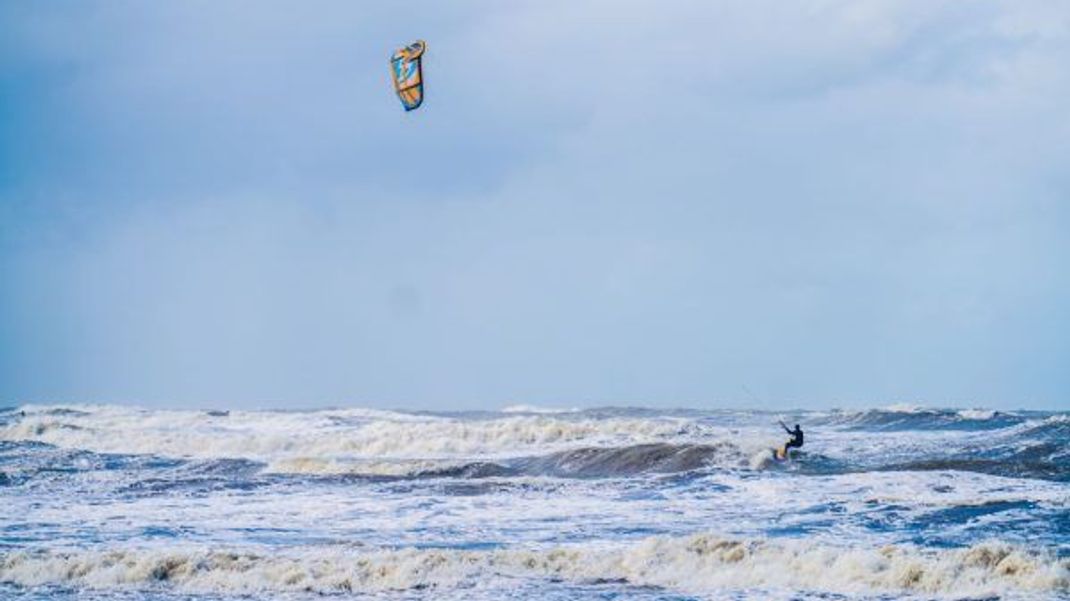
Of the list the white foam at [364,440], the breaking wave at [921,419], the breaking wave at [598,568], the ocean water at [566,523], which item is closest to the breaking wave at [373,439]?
the white foam at [364,440]

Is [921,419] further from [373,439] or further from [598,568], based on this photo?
[598,568]

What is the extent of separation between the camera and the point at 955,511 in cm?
1521

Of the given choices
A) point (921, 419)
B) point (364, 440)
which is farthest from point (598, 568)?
point (921, 419)

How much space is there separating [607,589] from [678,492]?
8052 millimetres

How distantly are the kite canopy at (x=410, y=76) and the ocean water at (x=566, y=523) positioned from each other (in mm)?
6965

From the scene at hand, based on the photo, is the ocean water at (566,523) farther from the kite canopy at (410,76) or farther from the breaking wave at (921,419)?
the kite canopy at (410,76)

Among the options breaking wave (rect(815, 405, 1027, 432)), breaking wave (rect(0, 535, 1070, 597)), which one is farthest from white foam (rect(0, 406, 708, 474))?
breaking wave (rect(0, 535, 1070, 597))

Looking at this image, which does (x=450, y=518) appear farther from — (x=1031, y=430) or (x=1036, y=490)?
(x=1031, y=430)

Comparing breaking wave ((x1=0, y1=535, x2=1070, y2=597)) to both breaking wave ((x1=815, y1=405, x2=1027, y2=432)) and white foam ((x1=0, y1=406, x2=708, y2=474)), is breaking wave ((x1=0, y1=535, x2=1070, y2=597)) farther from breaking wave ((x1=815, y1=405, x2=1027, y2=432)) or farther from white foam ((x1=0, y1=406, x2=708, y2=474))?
breaking wave ((x1=815, y1=405, x2=1027, y2=432))

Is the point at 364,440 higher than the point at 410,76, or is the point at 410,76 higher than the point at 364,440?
the point at 410,76

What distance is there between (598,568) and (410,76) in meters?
11.1

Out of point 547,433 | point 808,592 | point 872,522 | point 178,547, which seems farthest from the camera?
point 547,433

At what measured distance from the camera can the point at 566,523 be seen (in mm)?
15445

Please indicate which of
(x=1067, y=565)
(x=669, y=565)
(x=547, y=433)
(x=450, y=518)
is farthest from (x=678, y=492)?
(x=547, y=433)
